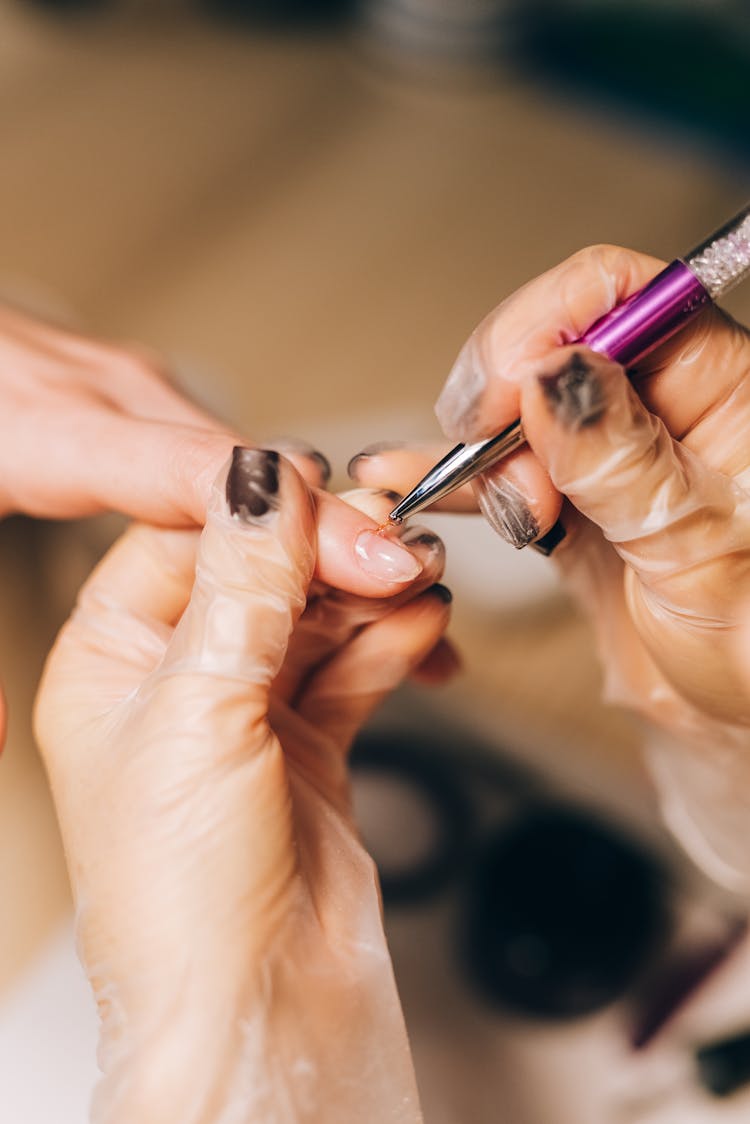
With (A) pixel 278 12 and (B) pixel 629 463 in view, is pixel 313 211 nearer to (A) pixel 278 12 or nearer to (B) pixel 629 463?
(A) pixel 278 12

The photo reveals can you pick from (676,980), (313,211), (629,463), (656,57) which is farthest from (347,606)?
(656,57)

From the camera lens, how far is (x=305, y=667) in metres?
0.46

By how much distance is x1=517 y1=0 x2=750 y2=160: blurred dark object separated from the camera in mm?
1013

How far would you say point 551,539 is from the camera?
44 centimetres

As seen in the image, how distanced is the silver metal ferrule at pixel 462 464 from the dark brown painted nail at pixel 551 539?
0.19 ft

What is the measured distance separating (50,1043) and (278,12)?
3.52ft

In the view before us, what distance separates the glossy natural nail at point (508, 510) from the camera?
0.39m

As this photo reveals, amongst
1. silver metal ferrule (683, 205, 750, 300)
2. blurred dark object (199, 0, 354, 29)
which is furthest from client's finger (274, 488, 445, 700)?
blurred dark object (199, 0, 354, 29)

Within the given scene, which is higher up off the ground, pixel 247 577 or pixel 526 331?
pixel 526 331

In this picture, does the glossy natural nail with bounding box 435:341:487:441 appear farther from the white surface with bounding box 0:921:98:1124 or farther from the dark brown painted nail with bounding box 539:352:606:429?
the white surface with bounding box 0:921:98:1124

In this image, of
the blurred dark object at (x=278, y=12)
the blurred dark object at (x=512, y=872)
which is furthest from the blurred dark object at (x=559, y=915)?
the blurred dark object at (x=278, y=12)

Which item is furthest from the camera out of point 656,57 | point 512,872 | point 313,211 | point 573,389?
point 656,57

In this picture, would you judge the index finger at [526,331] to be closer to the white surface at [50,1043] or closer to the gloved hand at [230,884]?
the gloved hand at [230,884]

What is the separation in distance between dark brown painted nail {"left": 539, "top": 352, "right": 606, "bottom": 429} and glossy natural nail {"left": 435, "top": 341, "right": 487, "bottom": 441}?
0.03m
